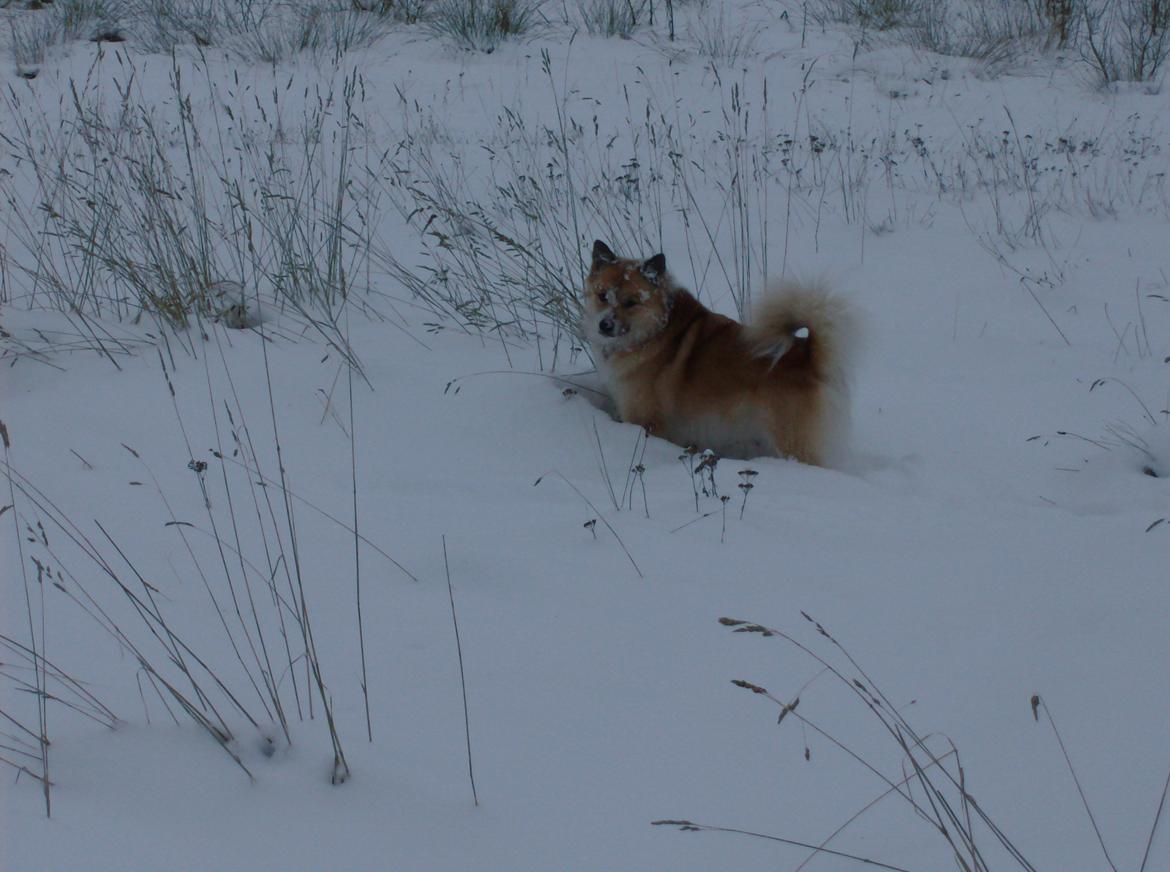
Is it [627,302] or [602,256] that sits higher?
[602,256]

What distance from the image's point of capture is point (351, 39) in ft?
34.1

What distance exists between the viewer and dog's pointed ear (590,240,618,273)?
399cm

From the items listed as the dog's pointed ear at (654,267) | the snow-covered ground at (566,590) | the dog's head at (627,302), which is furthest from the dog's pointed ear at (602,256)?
the snow-covered ground at (566,590)

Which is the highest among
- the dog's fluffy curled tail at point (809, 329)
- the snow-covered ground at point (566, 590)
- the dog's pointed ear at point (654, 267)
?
the dog's pointed ear at point (654, 267)

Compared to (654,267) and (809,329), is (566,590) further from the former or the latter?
A: (654,267)

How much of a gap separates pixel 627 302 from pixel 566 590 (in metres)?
1.88

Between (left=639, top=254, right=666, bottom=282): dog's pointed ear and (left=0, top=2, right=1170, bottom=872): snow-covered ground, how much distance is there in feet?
1.97

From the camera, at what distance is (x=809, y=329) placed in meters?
3.47

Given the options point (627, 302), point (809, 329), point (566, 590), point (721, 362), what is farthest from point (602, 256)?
point (566, 590)

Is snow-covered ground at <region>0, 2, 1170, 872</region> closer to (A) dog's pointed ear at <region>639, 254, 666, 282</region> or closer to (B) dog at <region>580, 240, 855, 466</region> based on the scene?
(B) dog at <region>580, 240, 855, 466</region>

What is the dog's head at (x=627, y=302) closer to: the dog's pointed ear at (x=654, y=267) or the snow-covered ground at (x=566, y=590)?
the dog's pointed ear at (x=654, y=267)

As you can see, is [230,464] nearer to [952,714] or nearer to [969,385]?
[952,714]

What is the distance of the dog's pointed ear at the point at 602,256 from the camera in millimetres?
3992

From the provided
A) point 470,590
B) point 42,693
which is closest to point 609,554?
point 470,590
